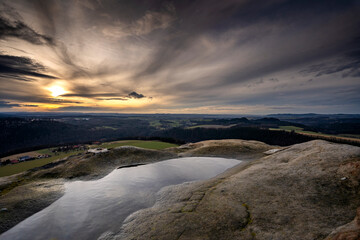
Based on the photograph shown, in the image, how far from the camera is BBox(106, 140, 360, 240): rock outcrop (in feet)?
28.0

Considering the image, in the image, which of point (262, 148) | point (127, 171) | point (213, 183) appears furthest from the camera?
point (262, 148)

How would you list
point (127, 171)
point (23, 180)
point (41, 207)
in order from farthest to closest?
1. point (127, 171)
2. point (23, 180)
3. point (41, 207)

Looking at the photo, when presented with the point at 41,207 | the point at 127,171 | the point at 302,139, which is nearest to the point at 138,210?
the point at 41,207

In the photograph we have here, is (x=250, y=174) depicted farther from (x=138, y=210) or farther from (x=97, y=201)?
(x=97, y=201)

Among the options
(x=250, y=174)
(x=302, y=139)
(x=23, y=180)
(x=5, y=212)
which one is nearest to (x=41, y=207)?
(x=5, y=212)

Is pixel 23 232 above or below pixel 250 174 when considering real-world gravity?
below

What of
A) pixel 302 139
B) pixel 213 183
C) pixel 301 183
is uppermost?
pixel 301 183

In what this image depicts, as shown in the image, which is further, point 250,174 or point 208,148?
point 208,148

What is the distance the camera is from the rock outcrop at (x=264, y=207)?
336 inches

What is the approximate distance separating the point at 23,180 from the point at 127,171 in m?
14.5

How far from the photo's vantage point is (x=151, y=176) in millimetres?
21344

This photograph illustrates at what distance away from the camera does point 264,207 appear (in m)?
10.7

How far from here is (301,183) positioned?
1334 cm

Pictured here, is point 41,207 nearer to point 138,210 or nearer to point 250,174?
point 138,210
